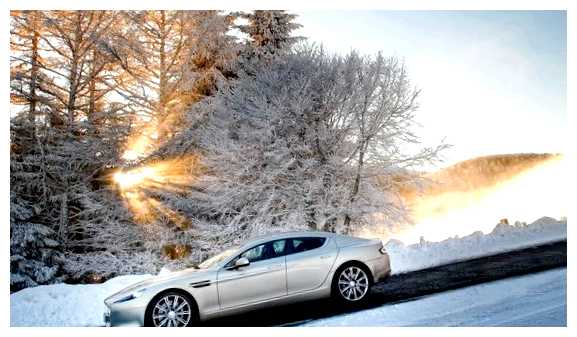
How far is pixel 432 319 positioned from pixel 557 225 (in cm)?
466

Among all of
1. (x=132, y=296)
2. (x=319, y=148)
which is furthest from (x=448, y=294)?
(x=319, y=148)

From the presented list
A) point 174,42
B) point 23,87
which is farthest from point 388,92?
point 23,87

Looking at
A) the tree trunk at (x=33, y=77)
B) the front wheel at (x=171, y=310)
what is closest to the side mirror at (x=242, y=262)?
the front wheel at (x=171, y=310)

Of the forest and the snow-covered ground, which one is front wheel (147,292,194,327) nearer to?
the snow-covered ground

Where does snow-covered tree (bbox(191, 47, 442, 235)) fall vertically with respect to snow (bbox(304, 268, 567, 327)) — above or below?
above

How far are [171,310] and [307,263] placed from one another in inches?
75.6

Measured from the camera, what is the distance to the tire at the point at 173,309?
6773mm

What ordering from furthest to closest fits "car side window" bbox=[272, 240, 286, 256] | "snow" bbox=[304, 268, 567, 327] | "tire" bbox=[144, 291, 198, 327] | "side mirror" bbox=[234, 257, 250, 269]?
"car side window" bbox=[272, 240, 286, 256] → "side mirror" bbox=[234, 257, 250, 269] → "tire" bbox=[144, 291, 198, 327] → "snow" bbox=[304, 268, 567, 327]

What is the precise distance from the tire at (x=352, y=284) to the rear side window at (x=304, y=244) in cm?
46

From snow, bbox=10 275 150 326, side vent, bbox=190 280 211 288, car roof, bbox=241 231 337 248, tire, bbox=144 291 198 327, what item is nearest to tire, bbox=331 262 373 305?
car roof, bbox=241 231 337 248

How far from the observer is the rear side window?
7.26 meters

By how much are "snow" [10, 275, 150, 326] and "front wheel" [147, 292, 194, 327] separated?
1.69 metres

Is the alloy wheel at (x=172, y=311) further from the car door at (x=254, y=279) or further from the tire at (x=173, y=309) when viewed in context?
the car door at (x=254, y=279)
